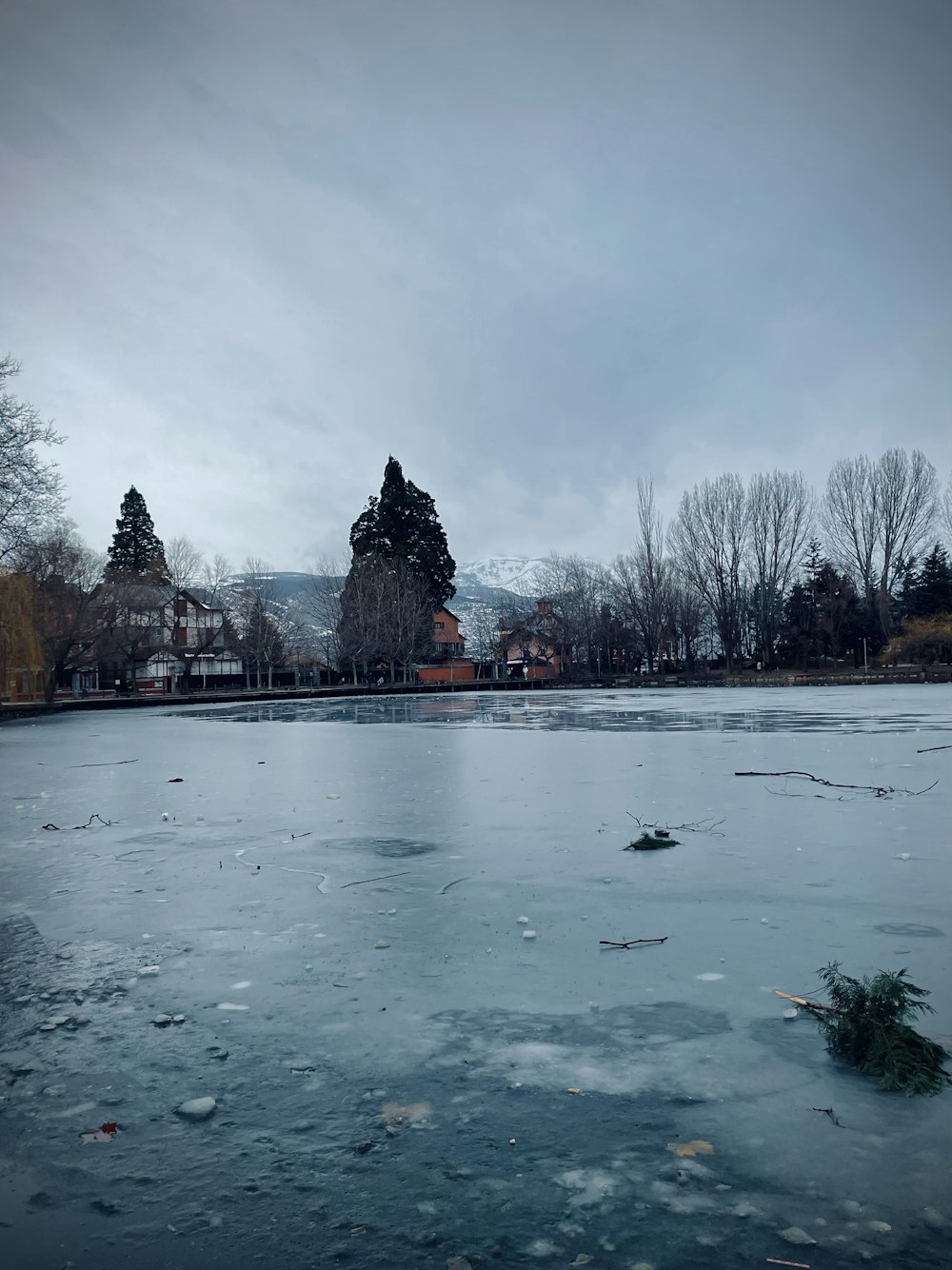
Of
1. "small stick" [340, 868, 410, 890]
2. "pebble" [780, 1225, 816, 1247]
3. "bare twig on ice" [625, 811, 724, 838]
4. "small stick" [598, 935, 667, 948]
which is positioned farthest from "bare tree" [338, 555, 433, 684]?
"pebble" [780, 1225, 816, 1247]

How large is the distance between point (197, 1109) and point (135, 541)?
7683cm

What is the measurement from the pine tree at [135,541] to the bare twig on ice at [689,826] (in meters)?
68.9

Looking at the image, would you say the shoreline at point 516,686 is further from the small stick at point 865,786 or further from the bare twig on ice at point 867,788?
the bare twig on ice at point 867,788

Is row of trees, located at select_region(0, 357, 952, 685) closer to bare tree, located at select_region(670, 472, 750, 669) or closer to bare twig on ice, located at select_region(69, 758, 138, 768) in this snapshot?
bare tree, located at select_region(670, 472, 750, 669)

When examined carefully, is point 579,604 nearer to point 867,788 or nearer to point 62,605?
point 62,605

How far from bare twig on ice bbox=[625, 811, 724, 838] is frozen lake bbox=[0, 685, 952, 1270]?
8cm

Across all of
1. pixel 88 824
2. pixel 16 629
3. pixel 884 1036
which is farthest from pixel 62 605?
pixel 884 1036

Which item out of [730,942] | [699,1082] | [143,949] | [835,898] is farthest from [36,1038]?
[835,898]

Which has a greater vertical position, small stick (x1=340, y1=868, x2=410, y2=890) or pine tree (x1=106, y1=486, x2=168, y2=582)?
pine tree (x1=106, y1=486, x2=168, y2=582)

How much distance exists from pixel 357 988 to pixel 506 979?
2.23ft

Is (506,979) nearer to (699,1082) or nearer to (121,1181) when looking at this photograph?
(699,1082)

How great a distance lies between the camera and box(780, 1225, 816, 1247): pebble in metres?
2.16

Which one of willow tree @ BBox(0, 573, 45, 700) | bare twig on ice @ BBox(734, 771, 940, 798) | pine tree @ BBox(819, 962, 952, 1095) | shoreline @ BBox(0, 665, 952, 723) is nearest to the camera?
pine tree @ BBox(819, 962, 952, 1095)

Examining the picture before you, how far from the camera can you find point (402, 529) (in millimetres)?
70625
